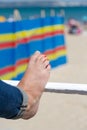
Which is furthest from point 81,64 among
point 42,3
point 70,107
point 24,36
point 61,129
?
point 42,3

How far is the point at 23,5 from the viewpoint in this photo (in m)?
52.3

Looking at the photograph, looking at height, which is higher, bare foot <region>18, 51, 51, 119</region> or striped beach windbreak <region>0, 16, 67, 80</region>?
bare foot <region>18, 51, 51, 119</region>

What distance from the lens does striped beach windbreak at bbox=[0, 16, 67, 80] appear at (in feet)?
22.9

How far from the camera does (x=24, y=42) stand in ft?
25.2

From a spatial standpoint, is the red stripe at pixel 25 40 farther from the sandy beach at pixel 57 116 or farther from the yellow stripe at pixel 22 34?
the sandy beach at pixel 57 116

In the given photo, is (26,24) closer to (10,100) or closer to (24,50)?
(24,50)

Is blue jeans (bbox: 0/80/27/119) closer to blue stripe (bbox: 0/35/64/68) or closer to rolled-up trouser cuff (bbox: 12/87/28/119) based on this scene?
rolled-up trouser cuff (bbox: 12/87/28/119)

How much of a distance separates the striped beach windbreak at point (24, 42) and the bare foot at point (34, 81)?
13.2ft

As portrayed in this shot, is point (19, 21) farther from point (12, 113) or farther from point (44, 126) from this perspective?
point (12, 113)

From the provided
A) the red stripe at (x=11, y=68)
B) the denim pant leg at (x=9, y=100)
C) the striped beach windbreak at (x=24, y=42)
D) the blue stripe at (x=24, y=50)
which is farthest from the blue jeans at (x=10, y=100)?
the blue stripe at (x=24, y=50)

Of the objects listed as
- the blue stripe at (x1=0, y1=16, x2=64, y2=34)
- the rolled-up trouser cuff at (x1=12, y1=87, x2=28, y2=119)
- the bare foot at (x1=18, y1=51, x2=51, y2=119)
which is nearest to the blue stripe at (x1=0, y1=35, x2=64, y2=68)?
the blue stripe at (x1=0, y1=16, x2=64, y2=34)

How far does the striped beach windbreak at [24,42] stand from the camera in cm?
698

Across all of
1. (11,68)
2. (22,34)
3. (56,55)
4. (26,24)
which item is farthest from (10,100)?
(56,55)

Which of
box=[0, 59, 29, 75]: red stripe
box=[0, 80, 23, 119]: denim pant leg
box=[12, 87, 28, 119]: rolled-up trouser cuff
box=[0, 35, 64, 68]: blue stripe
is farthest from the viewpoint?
box=[0, 35, 64, 68]: blue stripe
